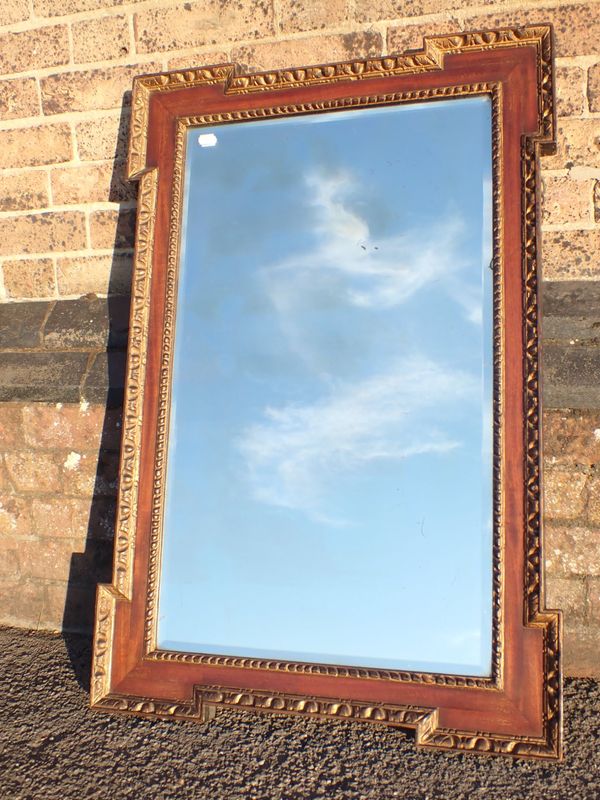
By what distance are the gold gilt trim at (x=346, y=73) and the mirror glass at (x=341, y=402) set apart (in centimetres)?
13

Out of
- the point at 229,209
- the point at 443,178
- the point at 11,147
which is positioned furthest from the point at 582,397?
the point at 11,147

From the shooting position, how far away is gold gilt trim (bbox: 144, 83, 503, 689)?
183 centimetres

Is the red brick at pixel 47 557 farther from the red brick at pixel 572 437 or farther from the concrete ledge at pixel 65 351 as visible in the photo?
the red brick at pixel 572 437

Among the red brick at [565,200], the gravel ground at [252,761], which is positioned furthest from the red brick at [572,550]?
the red brick at [565,200]

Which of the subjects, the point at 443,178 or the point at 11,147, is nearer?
the point at 443,178

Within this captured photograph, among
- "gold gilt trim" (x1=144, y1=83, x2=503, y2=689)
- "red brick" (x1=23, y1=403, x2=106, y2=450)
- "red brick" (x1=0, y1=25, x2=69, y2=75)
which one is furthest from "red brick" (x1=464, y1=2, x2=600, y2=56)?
"red brick" (x1=23, y1=403, x2=106, y2=450)

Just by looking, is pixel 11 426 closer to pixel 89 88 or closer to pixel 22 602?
pixel 22 602

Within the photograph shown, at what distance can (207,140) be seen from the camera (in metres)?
2.31

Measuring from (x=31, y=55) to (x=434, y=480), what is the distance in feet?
7.72

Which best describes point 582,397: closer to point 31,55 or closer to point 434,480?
point 434,480

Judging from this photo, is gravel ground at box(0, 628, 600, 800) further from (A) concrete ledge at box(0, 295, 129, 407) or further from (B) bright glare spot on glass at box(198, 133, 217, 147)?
(B) bright glare spot on glass at box(198, 133, 217, 147)

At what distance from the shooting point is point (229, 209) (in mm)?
2240

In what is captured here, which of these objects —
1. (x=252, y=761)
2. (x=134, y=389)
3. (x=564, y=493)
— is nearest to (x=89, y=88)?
(x=134, y=389)

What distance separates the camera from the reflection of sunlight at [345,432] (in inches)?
76.4
